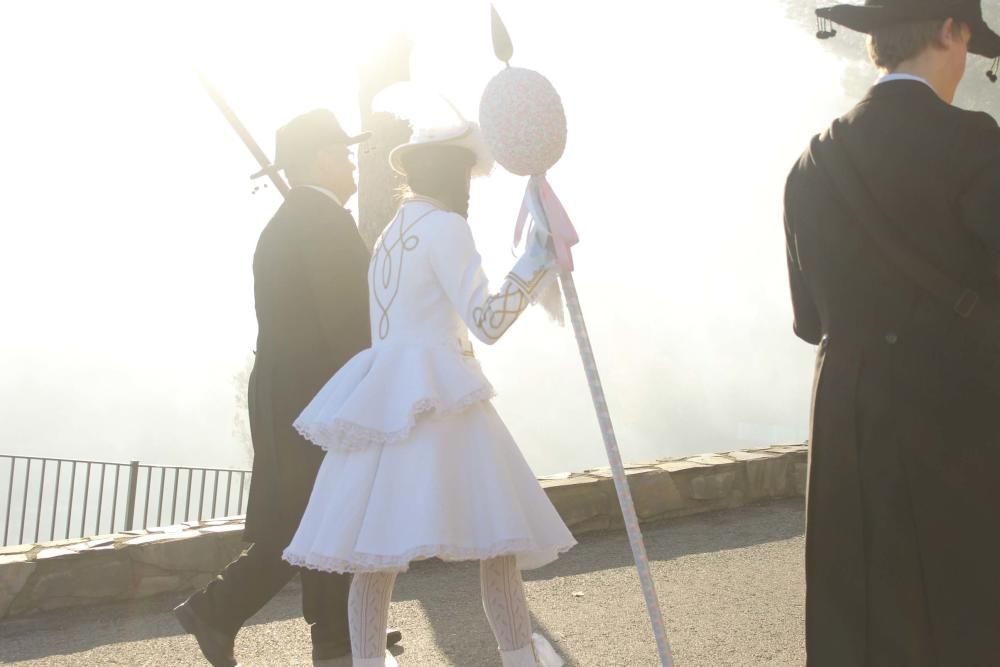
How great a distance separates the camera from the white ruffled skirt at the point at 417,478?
9.41ft

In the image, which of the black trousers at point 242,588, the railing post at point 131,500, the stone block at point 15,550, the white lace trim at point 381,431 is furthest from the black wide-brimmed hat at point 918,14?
the railing post at point 131,500

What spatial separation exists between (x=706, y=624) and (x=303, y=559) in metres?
2.28

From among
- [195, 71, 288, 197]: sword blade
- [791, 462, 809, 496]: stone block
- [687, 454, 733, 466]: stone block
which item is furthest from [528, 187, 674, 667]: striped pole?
[791, 462, 809, 496]: stone block

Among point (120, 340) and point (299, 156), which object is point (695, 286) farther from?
point (299, 156)

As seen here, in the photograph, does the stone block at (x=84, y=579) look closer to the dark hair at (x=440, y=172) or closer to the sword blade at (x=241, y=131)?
the sword blade at (x=241, y=131)

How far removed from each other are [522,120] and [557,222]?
26 centimetres

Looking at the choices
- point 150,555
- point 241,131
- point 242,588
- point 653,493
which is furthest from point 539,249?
point 653,493

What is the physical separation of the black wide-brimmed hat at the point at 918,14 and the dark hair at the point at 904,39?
0.04ft

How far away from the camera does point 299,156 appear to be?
4.45m

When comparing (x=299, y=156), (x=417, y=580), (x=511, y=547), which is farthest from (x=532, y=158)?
(x=417, y=580)

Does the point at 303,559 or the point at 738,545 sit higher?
the point at 303,559

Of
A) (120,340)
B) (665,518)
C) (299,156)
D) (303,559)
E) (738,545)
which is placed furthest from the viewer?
(120,340)

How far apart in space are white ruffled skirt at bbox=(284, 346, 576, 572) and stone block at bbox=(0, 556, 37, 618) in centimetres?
274

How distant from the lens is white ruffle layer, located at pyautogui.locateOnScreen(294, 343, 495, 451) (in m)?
2.97
